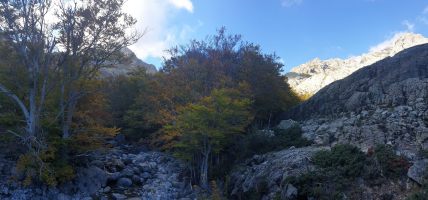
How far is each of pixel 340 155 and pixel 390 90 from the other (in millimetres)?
7604

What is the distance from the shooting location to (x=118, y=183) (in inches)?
698

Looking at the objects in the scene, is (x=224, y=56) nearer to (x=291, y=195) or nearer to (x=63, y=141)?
(x=63, y=141)

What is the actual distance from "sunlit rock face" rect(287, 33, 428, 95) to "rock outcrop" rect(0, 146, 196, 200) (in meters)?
47.6

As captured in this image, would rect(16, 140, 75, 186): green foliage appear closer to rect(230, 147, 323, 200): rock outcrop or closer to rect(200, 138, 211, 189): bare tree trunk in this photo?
rect(200, 138, 211, 189): bare tree trunk

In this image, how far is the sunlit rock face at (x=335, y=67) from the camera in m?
74.4

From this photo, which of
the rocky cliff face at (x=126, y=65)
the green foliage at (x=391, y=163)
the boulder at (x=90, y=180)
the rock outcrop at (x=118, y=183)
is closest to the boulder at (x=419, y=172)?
the green foliage at (x=391, y=163)

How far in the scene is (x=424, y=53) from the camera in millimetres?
18719

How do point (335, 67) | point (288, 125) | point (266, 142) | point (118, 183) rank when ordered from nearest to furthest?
point (266, 142)
point (118, 183)
point (288, 125)
point (335, 67)

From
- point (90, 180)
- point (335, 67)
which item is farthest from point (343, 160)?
point (335, 67)

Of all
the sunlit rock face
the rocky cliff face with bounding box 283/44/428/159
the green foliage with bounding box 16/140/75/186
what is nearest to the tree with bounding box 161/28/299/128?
the rocky cliff face with bounding box 283/44/428/159

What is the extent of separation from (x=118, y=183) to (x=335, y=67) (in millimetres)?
100648

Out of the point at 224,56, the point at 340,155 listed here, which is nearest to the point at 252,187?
the point at 340,155

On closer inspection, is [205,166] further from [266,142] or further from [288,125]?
[288,125]

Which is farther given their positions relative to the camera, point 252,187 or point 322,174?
point 252,187
